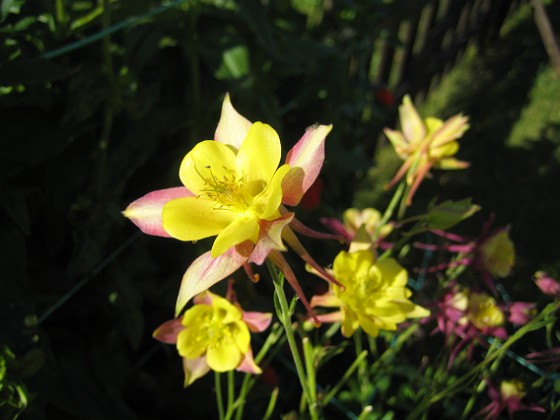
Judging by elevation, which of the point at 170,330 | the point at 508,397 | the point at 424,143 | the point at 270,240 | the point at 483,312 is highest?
the point at 270,240

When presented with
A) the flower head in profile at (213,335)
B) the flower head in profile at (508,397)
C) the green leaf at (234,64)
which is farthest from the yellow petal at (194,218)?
the green leaf at (234,64)

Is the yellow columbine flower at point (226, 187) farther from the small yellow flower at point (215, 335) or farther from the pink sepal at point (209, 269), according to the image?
the small yellow flower at point (215, 335)

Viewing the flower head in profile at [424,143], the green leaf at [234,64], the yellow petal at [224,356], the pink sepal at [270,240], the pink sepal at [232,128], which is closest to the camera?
the pink sepal at [270,240]

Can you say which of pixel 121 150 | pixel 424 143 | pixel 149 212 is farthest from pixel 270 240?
pixel 121 150

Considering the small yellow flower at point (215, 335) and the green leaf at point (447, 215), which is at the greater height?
the green leaf at point (447, 215)

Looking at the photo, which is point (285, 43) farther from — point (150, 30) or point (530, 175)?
point (530, 175)

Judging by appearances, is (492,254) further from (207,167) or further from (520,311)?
(207,167)
